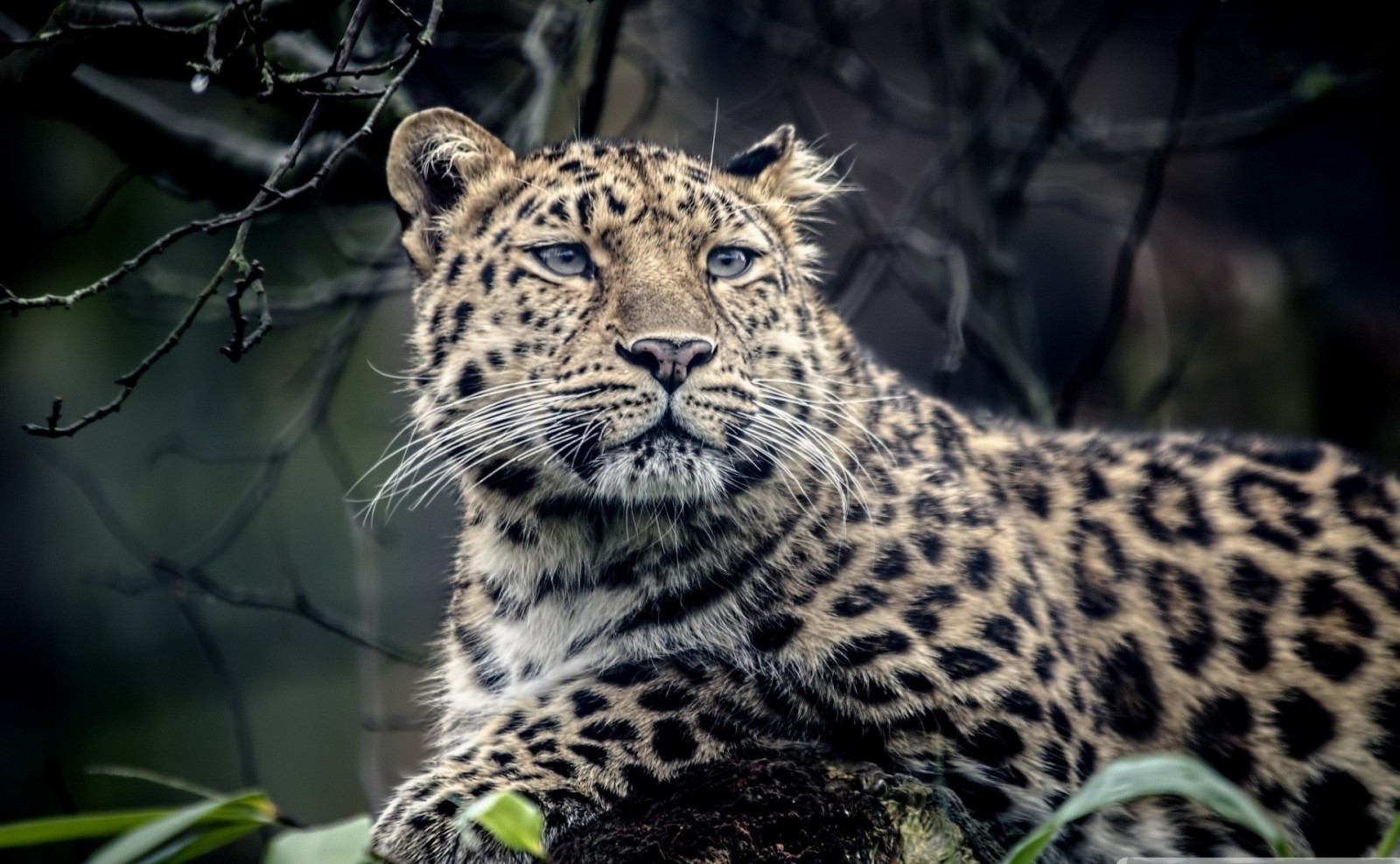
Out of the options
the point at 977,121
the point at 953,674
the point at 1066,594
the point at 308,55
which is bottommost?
the point at 953,674

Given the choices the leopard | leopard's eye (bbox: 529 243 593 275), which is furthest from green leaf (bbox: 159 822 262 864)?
leopard's eye (bbox: 529 243 593 275)

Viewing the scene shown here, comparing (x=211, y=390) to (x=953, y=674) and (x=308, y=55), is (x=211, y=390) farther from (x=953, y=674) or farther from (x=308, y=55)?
(x=953, y=674)

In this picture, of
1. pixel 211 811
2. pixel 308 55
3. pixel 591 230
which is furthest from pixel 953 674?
pixel 308 55

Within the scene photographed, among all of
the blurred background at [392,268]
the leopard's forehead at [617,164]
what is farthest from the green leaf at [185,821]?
the leopard's forehead at [617,164]

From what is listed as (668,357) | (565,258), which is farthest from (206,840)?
(565,258)

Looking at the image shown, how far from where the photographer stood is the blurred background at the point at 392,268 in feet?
17.4

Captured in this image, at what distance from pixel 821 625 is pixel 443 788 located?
3.69 ft

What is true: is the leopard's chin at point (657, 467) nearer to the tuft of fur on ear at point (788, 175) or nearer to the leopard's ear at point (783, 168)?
the tuft of fur on ear at point (788, 175)

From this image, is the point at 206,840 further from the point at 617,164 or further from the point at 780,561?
the point at 617,164

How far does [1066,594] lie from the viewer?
4.11m

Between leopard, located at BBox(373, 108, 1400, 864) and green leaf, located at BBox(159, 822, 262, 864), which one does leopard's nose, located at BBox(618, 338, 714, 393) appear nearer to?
leopard, located at BBox(373, 108, 1400, 864)

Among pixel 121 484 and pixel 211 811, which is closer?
pixel 211 811

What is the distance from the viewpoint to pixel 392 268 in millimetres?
6574

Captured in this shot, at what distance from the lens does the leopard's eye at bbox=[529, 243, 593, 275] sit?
4.02m
